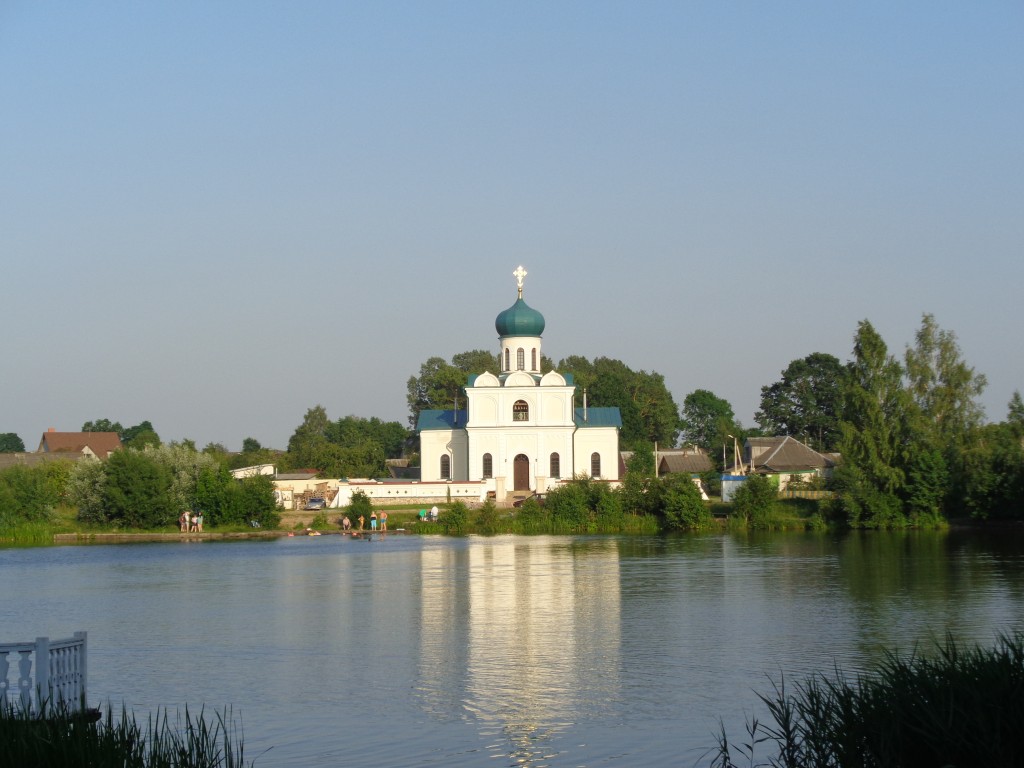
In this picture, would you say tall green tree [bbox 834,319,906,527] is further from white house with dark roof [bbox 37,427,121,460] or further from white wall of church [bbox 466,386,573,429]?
white house with dark roof [bbox 37,427,121,460]

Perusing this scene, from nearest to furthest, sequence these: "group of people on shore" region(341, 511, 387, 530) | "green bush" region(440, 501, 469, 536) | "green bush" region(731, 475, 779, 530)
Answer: "green bush" region(731, 475, 779, 530) → "green bush" region(440, 501, 469, 536) → "group of people on shore" region(341, 511, 387, 530)

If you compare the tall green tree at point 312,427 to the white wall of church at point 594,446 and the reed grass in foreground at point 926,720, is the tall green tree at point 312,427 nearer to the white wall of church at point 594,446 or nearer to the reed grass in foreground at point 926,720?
the white wall of church at point 594,446

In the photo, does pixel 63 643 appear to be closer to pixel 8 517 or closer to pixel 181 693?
pixel 181 693

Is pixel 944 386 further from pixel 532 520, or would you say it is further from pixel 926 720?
pixel 926 720

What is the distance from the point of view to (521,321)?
193 feet

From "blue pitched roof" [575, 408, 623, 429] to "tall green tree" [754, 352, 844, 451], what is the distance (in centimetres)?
2548

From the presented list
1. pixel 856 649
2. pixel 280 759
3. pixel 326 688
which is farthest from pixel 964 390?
pixel 280 759

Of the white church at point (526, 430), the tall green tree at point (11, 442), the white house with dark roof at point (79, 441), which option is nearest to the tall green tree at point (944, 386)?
the white church at point (526, 430)

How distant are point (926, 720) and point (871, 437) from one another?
3739 centimetres

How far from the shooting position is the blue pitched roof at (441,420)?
5984 centimetres

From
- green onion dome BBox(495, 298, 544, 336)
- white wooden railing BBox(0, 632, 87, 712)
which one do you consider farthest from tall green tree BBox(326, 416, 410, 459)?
white wooden railing BBox(0, 632, 87, 712)

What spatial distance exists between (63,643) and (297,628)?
33.3 feet

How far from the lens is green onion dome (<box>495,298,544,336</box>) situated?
58.7 m

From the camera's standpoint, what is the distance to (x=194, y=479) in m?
46.3
